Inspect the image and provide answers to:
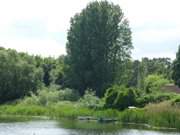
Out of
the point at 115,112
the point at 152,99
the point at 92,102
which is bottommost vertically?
the point at 115,112

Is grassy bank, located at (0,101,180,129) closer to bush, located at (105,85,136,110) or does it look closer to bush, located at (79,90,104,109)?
bush, located at (79,90,104,109)

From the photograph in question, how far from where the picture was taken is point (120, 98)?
55.6 meters

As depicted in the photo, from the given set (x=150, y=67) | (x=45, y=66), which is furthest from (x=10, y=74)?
(x=150, y=67)

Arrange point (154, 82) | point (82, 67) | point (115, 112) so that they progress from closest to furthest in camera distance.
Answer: point (115, 112), point (82, 67), point (154, 82)

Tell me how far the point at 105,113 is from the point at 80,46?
27.2 metres

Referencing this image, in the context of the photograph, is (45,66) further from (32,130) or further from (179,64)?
(32,130)

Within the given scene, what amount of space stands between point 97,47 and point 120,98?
81.2 ft

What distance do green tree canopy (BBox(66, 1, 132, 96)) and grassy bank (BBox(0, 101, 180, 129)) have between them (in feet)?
44.5

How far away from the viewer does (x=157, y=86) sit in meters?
94.9

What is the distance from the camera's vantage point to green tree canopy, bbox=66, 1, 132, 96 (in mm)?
79062

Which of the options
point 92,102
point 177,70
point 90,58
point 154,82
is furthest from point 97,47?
point 154,82

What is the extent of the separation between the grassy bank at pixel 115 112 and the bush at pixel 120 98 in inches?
49.2

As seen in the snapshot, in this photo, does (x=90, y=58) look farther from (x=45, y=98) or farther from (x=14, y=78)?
(x=45, y=98)

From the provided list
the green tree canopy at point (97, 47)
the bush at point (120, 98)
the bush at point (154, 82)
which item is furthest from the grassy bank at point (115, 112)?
the bush at point (154, 82)
